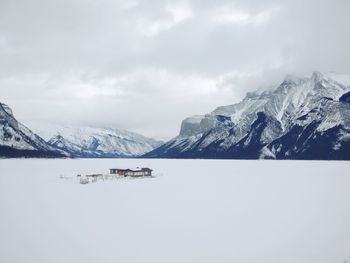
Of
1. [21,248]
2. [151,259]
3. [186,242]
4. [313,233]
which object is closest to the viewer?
→ [151,259]

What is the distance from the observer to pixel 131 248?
107 feet

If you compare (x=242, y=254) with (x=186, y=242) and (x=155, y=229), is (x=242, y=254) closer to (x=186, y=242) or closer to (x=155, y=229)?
(x=186, y=242)

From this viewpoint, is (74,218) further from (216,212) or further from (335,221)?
(335,221)

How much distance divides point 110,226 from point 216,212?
1689cm

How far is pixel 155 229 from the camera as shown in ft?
131

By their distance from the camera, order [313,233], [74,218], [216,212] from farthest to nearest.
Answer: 1. [216,212]
2. [74,218]
3. [313,233]

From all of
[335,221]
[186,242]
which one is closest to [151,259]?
[186,242]

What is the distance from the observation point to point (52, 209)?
5412 cm

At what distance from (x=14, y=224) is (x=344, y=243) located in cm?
3873

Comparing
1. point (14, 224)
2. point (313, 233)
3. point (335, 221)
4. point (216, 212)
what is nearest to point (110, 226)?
point (14, 224)

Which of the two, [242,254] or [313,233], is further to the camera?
[313,233]

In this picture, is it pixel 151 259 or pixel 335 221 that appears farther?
pixel 335 221

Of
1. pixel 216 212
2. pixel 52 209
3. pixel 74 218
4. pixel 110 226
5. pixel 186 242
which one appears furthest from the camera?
pixel 52 209

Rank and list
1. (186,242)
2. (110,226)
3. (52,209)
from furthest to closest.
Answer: (52,209)
(110,226)
(186,242)
